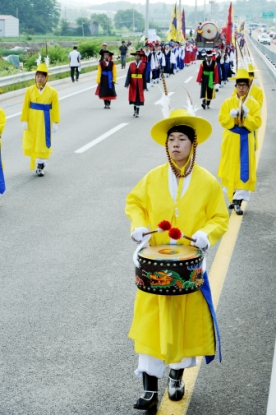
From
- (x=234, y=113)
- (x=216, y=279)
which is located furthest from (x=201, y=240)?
(x=234, y=113)

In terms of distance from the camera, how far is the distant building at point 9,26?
419ft

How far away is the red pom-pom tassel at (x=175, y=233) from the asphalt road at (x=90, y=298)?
107 centimetres

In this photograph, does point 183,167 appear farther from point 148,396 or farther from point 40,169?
point 40,169

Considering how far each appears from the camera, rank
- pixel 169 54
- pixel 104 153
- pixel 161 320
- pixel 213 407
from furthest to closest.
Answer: pixel 169 54
pixel 104 153
pixel 213 407
pixel 161 320

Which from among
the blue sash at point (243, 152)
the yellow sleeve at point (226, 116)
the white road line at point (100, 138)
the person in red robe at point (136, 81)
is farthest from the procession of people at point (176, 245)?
the person in red robe at point (136, 81)

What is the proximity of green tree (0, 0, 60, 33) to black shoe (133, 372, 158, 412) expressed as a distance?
440 ft

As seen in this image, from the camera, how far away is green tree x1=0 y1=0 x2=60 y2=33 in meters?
136

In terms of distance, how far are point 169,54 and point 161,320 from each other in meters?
33.8

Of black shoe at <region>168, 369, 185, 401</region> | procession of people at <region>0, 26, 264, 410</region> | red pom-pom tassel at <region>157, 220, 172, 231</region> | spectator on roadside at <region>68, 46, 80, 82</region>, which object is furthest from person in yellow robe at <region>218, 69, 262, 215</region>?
spectator on roadside at <region>68, 46, 80, 82</region>

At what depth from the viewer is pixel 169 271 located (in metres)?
3.90

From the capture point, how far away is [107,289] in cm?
639

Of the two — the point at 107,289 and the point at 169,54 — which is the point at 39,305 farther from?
the point at 169,54

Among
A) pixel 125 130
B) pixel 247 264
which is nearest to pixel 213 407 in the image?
pixel 247 264

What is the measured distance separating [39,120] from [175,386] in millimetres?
7658
